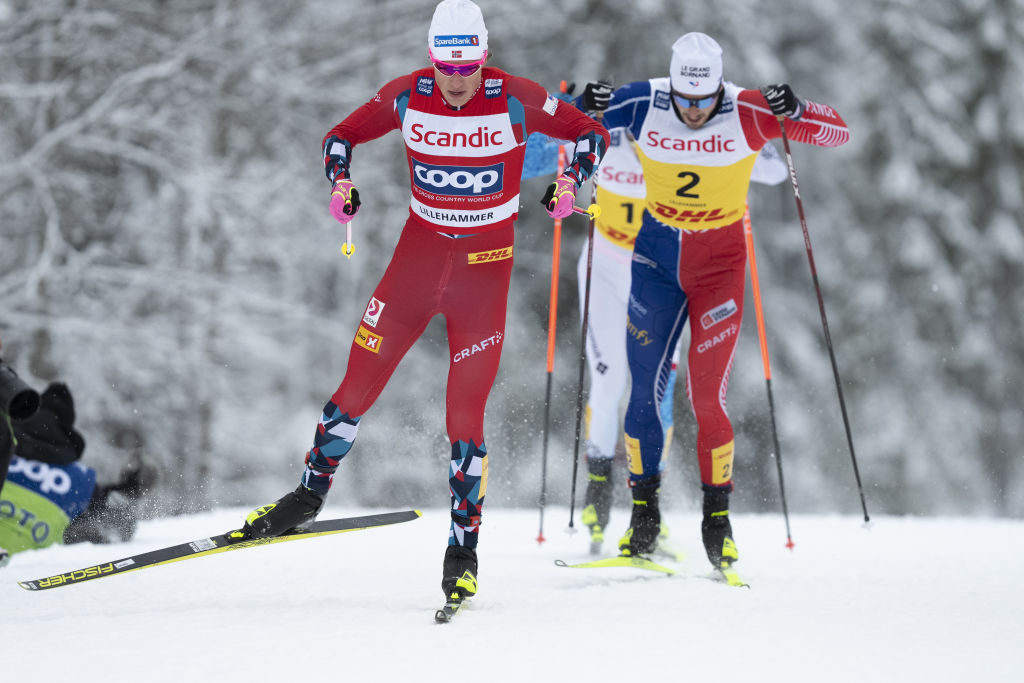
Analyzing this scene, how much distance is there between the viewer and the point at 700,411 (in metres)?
5.43

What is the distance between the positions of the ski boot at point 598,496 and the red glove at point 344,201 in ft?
8.62

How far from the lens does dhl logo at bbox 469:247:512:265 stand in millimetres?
4664

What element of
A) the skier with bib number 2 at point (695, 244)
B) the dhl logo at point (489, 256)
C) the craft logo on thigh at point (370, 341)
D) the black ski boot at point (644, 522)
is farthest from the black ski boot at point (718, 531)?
the craft logo on thigh at point (370, 341)

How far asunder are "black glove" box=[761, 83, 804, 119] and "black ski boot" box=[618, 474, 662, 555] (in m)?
1.87

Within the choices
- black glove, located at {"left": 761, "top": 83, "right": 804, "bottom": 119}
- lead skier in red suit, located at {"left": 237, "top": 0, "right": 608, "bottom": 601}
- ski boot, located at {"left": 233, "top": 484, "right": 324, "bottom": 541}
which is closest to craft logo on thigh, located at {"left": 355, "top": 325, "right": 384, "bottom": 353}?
lead skier in red suit, located at {"left": 237, "top": 0, "right": 608, "bottom": 601}

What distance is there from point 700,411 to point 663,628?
1.50m

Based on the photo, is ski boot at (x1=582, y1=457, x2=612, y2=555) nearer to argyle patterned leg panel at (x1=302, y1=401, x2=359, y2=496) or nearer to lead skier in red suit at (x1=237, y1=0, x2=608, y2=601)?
lead skier in red suit at (x1=237, y1=0, x2=608, y2=601)

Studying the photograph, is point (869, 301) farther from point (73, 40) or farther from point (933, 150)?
point (73, 40)

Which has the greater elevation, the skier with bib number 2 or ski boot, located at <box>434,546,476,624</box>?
the skier with bib number 2

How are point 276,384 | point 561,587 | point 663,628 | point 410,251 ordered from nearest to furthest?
1. point 663,628
2. point 410,251
3. point 561,587
4. point 276,384

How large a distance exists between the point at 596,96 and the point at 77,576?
3141mm

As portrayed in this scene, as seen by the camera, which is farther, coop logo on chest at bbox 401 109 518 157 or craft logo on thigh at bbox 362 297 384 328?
craft logo on thigh at bbox 362 297 384 328

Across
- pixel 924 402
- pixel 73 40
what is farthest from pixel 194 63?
pixel 924 402

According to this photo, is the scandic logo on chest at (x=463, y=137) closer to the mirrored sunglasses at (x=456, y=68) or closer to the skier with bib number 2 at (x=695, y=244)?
the mirrored sunglasses at (x=456, y=68)
